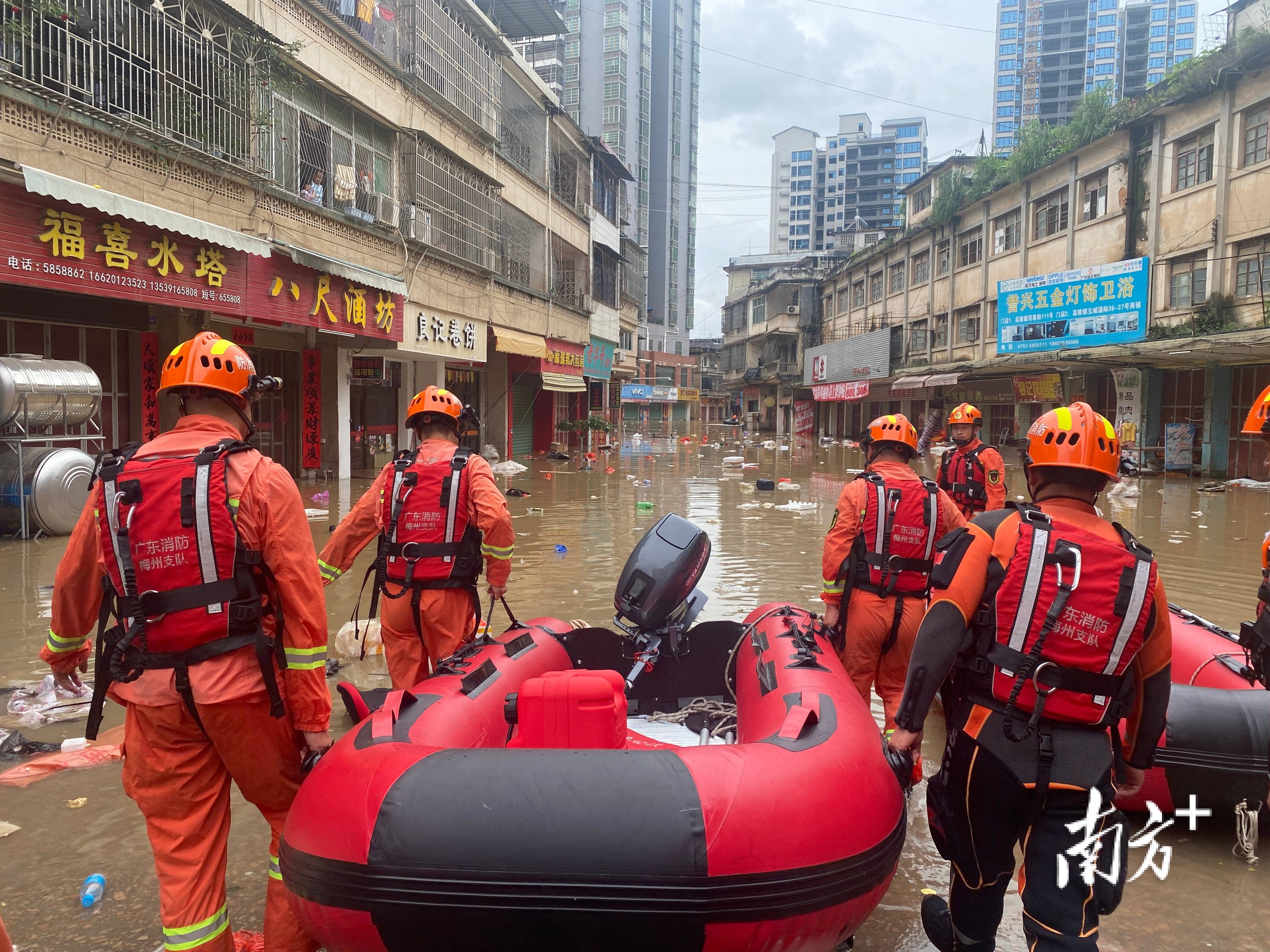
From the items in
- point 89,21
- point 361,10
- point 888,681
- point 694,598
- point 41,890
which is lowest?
point 41,890

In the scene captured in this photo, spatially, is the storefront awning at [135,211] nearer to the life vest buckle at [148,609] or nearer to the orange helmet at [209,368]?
the orange helmet at [209,368]

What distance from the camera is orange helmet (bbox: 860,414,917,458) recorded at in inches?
173

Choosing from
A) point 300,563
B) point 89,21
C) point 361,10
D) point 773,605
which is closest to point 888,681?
point 773,605

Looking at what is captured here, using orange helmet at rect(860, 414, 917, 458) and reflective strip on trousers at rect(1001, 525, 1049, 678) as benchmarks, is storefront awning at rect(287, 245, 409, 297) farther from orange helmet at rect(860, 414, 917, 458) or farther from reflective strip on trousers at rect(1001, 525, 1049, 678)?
reflective strip on trousers at rect(1001, 525, 1049, 678)

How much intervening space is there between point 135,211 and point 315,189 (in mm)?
4803

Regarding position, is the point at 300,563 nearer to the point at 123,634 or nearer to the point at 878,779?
the point at 123,634

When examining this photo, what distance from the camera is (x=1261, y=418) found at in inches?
135

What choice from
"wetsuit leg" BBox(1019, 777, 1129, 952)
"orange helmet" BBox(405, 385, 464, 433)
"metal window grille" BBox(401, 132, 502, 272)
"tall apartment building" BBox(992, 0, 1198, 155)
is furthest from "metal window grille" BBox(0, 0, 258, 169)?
"tall apartment building" BBox(992, 0, 1198, 155)

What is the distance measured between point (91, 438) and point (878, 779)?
34.7 feet

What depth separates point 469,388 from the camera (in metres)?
24.1

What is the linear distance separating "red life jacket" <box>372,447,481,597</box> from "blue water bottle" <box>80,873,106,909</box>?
1560 millimetres

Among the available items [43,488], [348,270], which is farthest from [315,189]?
[43,488]

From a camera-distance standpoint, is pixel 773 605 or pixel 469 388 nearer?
pixel 773 605

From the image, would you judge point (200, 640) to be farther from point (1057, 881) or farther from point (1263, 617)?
point (1263, 617)
